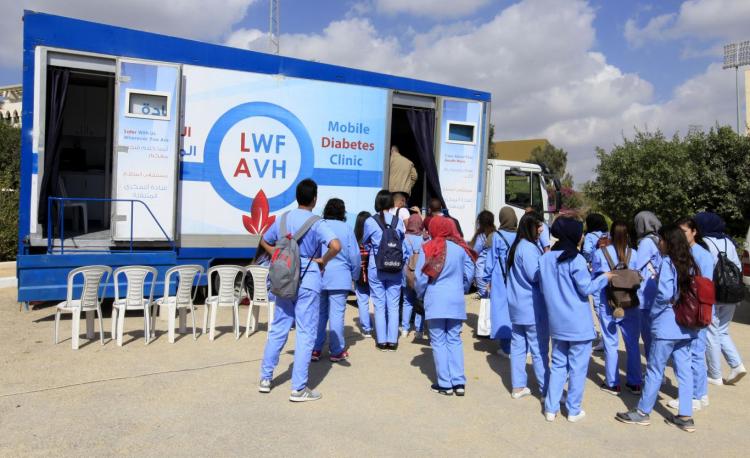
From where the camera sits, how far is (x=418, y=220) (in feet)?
20.7

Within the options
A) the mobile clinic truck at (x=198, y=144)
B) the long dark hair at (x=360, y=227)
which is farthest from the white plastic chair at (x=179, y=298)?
the long dark hair at (x=360, y=227)

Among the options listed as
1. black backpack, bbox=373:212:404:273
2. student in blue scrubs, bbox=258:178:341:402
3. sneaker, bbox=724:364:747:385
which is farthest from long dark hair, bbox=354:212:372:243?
sneaker, bbox=724:364:747:385

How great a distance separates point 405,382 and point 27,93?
5335mm

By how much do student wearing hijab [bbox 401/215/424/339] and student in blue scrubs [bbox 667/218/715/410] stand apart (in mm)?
2380

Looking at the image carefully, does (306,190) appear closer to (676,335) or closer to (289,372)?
(289,372)

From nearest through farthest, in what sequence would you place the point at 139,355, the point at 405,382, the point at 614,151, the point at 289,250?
the point at 289,250 → the point at 405,382 → the point at 139,355 → the point at 614,151

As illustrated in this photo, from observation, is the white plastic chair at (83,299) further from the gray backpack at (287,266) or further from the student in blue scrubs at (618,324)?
the student in blue scrubs at (618,324)

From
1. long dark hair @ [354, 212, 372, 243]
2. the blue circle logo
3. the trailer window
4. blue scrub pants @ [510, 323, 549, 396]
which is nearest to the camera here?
blue scrub pants @ [510, 323, 549, 396]

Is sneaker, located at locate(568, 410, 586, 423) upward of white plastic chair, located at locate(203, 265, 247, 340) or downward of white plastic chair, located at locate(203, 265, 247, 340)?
downward

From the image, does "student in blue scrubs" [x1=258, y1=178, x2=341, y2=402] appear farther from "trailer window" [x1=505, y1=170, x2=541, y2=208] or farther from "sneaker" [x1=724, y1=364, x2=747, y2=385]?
"trailer window" [x1=505, y1=170, x2=541, y2=208]

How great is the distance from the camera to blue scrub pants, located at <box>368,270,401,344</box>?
20.1 ft

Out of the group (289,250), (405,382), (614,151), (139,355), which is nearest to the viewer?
(289,250)

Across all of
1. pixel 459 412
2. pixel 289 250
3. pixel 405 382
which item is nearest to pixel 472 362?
pixel 405 382

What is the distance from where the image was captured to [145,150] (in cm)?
710
